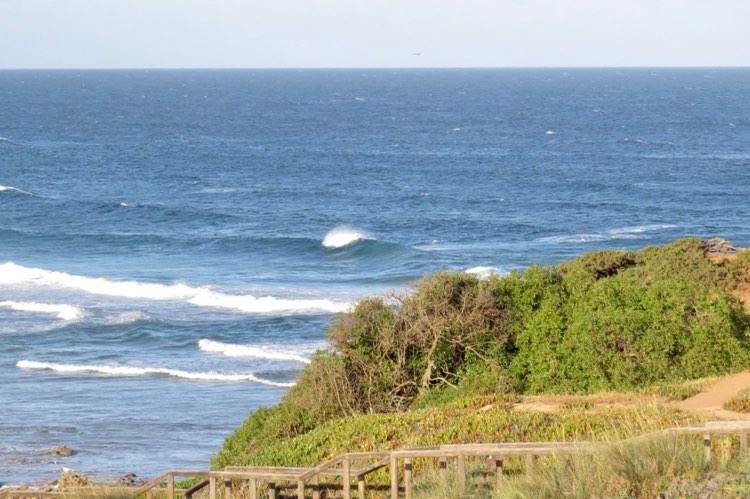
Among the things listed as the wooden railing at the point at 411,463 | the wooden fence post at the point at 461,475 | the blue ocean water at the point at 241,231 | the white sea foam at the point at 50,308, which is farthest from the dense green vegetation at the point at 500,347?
the white sea foam at the point at 50,308

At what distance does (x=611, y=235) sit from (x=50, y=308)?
29.3m

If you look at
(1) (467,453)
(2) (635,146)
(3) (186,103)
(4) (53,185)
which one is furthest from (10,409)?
(3) (186,103)

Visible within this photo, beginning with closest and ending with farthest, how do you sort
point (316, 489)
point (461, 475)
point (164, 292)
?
point (461, 475) → point (316, 489) → point (164, 292)

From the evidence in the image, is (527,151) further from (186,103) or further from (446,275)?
(186,103)

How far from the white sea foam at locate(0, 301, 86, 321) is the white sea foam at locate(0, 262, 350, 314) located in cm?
325

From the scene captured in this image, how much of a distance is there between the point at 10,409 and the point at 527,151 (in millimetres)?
75403

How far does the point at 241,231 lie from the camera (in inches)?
2425

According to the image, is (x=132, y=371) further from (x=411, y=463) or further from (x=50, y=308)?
(x=411, y=463)

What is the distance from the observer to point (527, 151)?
3937 inches

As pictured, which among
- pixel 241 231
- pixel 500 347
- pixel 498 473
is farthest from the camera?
pixel 241 231

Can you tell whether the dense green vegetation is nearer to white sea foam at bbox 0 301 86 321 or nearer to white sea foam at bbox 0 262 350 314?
white sea foam at bbox 0 262 350 314

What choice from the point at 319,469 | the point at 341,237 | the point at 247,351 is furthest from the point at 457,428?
the point at 341,237

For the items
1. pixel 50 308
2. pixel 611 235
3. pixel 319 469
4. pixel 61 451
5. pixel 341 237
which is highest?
pixel 341 237

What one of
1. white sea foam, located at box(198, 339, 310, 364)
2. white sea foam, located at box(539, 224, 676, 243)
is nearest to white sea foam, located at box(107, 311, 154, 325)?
white sea foam, located at box(198, 339, 310, 364)
